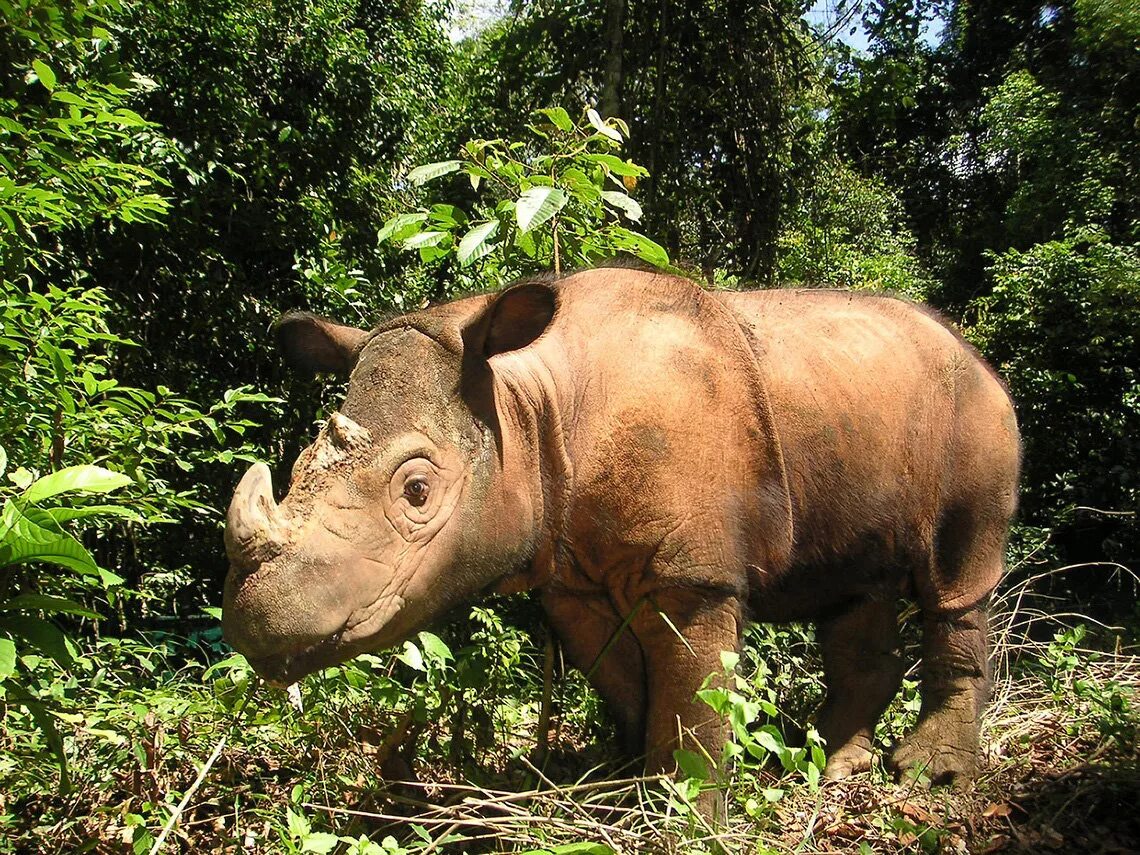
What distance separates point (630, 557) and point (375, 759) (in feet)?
4.15

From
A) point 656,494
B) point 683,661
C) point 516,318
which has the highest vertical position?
point 516,318

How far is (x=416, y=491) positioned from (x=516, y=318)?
0.68 m

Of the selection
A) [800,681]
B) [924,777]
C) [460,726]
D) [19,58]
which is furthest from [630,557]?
[19,58]

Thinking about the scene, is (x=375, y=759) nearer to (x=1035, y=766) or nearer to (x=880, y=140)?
(x=1035, y=766)

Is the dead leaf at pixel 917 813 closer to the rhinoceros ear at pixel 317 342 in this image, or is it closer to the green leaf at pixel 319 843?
the green leaf at pixel 319 843

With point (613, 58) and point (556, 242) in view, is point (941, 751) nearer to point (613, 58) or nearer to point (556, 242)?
point (556, 242)

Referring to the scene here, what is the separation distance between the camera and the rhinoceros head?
2961mm

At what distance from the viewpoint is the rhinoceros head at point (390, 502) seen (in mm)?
2961

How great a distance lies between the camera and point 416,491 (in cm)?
327

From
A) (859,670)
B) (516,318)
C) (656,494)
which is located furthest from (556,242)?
(859,670)

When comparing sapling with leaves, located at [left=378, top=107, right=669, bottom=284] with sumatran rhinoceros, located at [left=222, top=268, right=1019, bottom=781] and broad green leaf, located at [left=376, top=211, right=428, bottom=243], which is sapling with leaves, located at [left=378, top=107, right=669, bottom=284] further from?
sumatran rhinoceros, located at [left=222, top=268, right=1019, bottom=781]

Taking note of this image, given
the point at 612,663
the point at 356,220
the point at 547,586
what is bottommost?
the point at 612,663

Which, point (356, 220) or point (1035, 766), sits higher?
point (356, 220)

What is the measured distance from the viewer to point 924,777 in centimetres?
405
